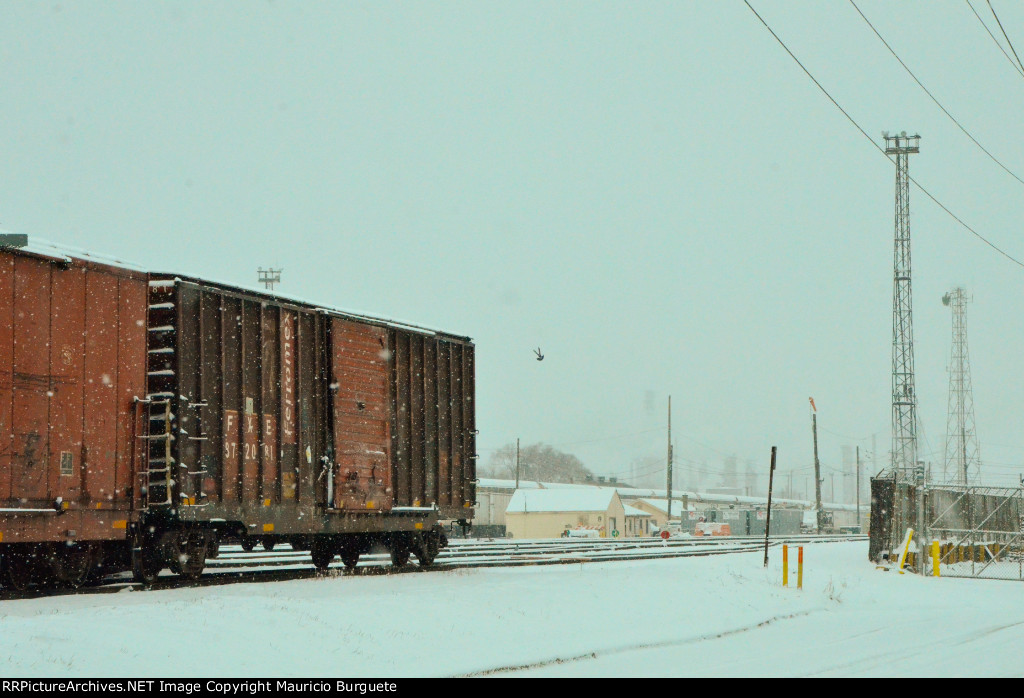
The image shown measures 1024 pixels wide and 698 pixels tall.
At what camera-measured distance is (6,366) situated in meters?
14.0

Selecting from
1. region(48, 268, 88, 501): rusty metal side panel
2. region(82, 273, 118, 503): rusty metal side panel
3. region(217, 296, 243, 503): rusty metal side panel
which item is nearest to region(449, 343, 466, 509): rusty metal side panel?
region(217, 296, 243, 503): rusty metal side panel

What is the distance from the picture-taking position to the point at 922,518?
25219mm

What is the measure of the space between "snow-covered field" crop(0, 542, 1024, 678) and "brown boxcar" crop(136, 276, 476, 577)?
5.25 ft

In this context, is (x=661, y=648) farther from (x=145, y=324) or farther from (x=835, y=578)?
(x=835, y=578)

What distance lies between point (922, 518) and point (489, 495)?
2485 inches

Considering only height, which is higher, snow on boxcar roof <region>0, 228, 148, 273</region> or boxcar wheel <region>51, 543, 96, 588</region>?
snow on boxcar roof <region>0, 228, 148, 273</region>

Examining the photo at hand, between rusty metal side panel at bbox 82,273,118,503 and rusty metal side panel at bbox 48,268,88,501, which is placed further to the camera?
rusty metal side panel at bbox 82,273,118,503

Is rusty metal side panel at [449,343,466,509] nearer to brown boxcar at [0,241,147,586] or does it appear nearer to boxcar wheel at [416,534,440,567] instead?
boxcar wheel at [416,534,440,567]

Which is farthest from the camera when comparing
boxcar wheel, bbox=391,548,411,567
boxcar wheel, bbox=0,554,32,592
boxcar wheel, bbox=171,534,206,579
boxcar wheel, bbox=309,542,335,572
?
boxcar wheel, bbox=391,548,411,567

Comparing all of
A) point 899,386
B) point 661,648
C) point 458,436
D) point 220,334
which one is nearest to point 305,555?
point 458,436

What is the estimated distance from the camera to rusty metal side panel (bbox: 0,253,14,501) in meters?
13.8

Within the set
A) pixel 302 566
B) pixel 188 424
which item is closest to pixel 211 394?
pixel 188 424

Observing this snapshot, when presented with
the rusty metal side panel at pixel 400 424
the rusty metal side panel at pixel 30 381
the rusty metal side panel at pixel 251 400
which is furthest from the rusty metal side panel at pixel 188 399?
the rusty metal side panel at pixel 400 424

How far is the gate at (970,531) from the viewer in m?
26.2
